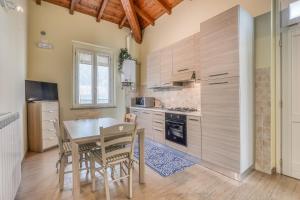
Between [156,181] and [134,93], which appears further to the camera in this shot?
[134,93]

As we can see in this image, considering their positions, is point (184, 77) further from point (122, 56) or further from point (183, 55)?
point (122, 56)

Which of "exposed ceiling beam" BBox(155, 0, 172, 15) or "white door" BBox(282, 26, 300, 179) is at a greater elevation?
"exposed ceiling beam" BBox(155, 0, 172, 15)

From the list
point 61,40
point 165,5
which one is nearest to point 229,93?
point 165,5

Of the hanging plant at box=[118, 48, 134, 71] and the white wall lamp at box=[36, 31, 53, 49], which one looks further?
the hanging plant at box=[118, 48, 134, 71]

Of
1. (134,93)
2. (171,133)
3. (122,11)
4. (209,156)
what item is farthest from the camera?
(134,93)

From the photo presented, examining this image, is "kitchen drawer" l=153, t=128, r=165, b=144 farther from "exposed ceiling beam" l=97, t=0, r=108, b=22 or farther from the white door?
"exposed ceiling beam" l=97, t=0, r=108, b=22

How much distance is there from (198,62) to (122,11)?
3.14 meters

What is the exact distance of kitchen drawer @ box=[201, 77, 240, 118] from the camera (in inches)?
88.6

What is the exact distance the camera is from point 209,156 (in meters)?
2.60

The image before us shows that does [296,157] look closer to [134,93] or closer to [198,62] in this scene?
[198,62]

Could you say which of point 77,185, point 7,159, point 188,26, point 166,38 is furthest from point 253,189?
point 166,38

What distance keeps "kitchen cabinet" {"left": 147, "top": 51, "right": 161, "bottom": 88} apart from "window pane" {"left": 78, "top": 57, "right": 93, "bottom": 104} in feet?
5.62

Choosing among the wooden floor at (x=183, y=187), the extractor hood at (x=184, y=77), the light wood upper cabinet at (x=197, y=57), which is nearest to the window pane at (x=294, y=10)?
the light wood upper cabinet at (x=197, y=57)

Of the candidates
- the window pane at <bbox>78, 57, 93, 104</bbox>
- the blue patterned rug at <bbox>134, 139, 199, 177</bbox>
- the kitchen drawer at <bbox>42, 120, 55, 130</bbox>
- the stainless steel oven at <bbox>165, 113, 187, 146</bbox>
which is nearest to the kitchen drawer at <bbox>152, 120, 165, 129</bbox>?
the stainless steel oven at <bbox>165, 113, 187, 146</bbox>
